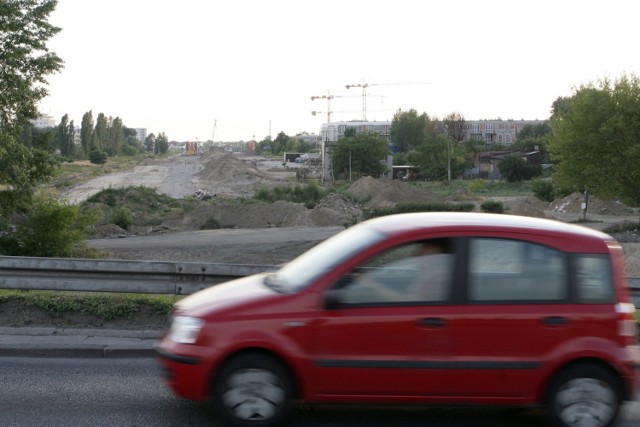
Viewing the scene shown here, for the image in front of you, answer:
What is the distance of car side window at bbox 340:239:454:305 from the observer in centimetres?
557

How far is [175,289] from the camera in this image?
29.6 feet

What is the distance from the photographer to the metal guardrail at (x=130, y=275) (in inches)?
356

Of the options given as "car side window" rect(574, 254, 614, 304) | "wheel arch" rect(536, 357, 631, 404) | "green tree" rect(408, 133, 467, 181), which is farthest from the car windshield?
"green tree" rect(408, 133, 467, 181)

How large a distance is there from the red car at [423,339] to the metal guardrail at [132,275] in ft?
11.3

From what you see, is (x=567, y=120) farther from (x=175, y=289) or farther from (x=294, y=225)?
(x=175, y=289)

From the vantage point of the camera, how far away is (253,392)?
5492mm

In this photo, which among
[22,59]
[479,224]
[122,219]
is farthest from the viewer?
[122,219]

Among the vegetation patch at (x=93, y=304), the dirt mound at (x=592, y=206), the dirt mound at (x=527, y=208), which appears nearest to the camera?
the vegetation patch at (x=93, y=304)

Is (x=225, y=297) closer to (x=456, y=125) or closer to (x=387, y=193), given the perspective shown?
(x=387, y=193)

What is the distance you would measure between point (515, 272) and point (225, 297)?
2173 mm

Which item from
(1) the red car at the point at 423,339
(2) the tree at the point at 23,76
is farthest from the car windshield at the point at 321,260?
(2) the tree at the point at 23,76

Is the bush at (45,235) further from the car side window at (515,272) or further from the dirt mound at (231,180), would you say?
the dirt mound at (231,180)

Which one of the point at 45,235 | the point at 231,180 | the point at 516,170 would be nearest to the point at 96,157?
the point at 231,180

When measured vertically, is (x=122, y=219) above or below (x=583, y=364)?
below
